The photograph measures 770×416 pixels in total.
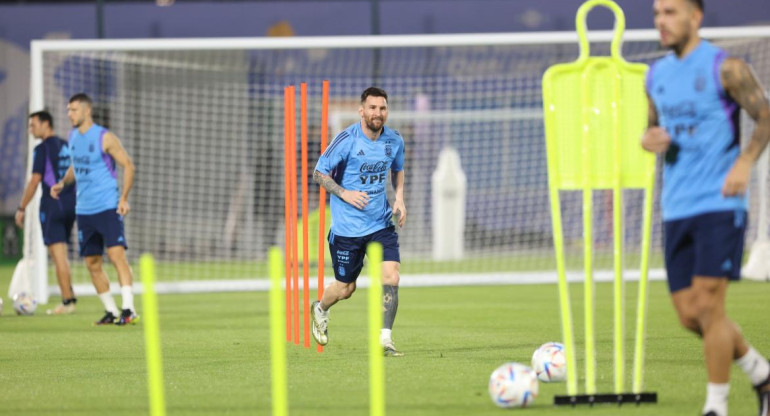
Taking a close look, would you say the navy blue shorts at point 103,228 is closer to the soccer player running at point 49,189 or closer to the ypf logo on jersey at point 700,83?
the soccer player running at point 49,189

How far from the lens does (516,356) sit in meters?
8.97

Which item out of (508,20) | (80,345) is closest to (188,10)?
(508,20)

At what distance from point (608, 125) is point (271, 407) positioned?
2.42 m

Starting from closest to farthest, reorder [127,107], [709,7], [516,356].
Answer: [516,356] → [127,107] → [709,7]

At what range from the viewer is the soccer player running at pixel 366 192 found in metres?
9.10

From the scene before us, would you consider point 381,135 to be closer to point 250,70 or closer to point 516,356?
point 516,356

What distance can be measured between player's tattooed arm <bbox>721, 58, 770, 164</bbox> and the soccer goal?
554 inches

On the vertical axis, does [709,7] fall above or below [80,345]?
above

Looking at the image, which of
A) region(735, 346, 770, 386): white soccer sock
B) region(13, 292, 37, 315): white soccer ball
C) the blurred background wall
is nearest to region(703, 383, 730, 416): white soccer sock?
region(735, 346, 770, 386): white soccer sock

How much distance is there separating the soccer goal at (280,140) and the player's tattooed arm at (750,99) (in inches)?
554

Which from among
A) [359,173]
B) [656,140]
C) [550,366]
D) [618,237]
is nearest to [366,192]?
[359,173]

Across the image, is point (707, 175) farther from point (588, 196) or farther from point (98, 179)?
point (98, 179)

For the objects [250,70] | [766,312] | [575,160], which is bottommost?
[766,312]

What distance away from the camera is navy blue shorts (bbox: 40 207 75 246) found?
13.6 m
